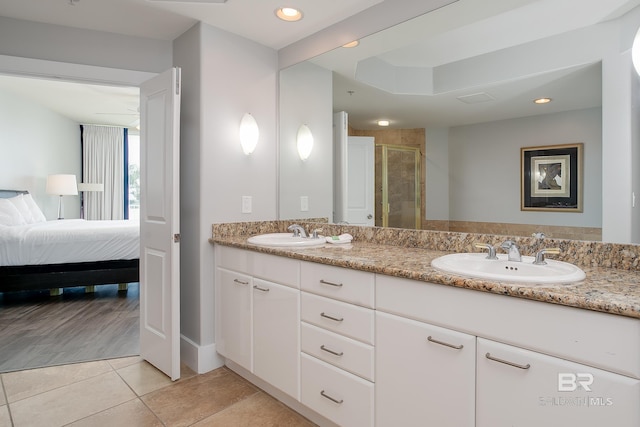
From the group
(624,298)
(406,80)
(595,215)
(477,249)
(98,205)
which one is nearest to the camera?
(624,298)

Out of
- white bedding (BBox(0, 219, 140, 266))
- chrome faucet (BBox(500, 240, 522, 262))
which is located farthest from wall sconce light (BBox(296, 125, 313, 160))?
white bedding (BBox(0, 219, 140, 266))

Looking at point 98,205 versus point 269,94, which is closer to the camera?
point 269,94

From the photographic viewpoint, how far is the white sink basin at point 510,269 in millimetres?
1161

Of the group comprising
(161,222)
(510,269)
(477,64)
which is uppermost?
(477,64)

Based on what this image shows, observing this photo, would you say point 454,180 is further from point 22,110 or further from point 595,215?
point 22,110

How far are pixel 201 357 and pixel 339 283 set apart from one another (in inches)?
51.3

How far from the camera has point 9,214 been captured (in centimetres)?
424

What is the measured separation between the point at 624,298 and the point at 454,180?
1.03 meters

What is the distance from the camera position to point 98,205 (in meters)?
7.03

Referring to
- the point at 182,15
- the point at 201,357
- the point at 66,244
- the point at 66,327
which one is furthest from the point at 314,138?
the point at 66,244

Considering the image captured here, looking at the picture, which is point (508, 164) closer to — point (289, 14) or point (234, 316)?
point (289, 14)

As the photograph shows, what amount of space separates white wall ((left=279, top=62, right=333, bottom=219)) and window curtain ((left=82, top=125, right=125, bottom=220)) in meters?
5.69

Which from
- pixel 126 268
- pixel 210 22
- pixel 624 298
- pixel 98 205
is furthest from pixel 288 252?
pixel 98 205

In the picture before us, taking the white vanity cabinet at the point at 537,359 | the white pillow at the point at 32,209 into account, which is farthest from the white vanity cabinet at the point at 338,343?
the white pillow at the point at 32,209
